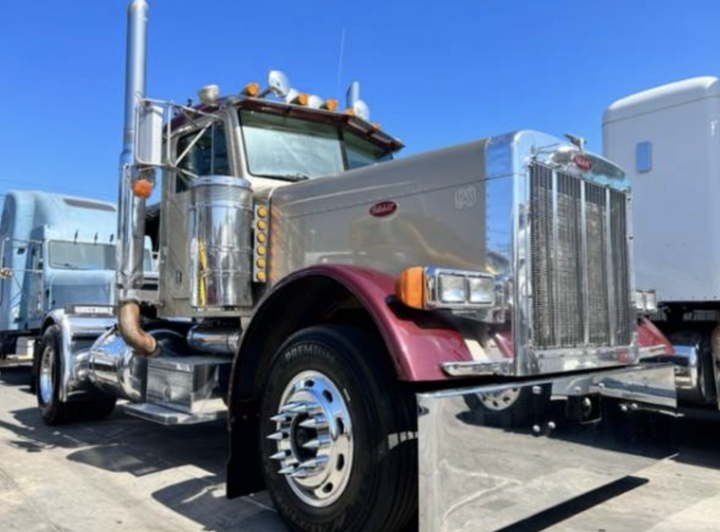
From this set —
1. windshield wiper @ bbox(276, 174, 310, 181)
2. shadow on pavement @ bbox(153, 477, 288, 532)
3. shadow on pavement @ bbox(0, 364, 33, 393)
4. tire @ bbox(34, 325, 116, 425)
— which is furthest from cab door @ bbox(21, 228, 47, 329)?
windshield wiper @ bbox(276, 174, 310, 181)

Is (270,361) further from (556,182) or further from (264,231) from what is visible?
(556,182)

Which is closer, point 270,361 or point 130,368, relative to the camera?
point 270,361

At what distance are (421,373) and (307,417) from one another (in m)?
0.84

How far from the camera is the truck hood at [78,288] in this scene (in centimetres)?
1078

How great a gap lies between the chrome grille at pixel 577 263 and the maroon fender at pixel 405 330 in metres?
0.53

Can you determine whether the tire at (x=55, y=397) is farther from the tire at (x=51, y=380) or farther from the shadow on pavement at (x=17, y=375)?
the shadow on pavement at (x=17, y=375)

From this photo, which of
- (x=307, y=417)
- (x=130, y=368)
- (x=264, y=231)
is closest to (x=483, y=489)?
(x=307, y=417)

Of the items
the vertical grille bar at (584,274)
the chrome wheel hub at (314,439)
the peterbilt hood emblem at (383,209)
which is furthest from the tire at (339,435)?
the vertical grille bar at (584,274)

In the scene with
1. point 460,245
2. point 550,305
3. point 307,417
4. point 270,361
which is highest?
point 460,245

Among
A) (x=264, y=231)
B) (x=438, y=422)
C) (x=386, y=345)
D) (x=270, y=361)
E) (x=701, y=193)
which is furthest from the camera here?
(x=701, y=193)

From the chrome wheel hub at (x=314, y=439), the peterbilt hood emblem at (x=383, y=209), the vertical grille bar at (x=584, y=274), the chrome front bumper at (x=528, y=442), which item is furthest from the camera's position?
the peterbilt hood emblem at (x=383, y=209)

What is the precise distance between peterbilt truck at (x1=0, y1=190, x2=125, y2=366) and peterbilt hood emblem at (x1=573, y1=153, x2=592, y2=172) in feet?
28.3

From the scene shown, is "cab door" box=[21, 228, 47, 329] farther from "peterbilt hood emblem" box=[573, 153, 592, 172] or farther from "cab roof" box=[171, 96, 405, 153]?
"peterbilt hood emblem" box=[573, 153, 592, 172]

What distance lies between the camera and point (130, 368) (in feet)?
18.9
